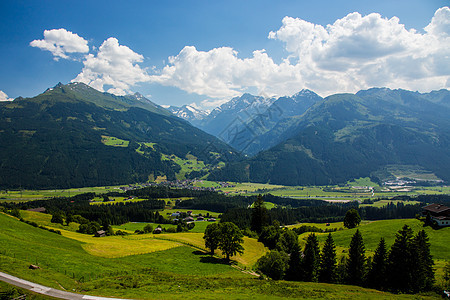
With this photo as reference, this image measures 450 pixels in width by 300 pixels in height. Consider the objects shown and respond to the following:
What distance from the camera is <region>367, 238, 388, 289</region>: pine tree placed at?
46931 mm

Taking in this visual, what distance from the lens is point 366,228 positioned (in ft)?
296

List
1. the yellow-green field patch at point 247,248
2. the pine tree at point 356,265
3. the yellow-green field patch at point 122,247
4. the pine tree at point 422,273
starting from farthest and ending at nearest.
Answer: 1. the yellow-green field patch at point 247,248
2. the yellow-green field patch at point 122,247
3. the pine tree at point 356,265
4. the pine tree at point 422,273

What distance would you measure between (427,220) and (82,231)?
108605 millimetres

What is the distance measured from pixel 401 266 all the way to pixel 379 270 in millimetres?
3808

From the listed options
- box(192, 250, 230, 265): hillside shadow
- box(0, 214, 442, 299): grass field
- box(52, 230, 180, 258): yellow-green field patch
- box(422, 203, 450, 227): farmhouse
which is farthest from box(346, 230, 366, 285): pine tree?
box(422, 203, 450, 227): farmhouse

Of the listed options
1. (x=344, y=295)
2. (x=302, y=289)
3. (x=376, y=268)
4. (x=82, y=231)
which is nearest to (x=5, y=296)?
(x=302, y=289)

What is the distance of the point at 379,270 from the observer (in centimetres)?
4756

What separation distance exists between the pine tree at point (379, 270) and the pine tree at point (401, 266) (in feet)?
2.94

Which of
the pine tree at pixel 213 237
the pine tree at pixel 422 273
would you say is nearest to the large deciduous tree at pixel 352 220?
the pine tree at pixel 213 237

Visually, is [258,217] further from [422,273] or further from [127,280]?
[127,280]

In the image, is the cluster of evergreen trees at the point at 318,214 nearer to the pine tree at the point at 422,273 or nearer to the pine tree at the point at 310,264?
the pine tree at the point at 310,264

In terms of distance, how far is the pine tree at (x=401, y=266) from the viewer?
44.2 meters

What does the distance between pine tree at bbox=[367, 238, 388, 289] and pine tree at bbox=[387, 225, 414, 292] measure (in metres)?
0.90

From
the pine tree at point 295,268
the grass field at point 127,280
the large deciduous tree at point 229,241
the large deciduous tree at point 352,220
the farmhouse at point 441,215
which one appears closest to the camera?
the grass field at point 127,280
